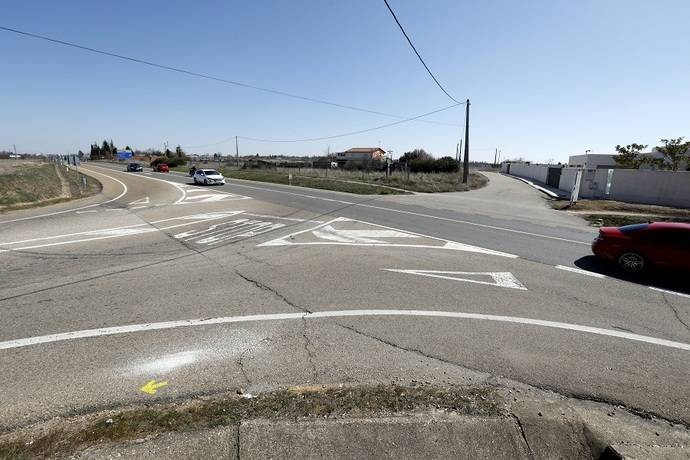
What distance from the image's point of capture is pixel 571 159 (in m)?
60.8

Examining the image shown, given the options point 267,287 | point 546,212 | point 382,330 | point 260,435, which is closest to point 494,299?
point 382,330

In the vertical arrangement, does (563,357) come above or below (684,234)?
below

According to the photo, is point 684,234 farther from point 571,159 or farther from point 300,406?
point 571,159

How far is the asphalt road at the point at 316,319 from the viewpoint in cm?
387

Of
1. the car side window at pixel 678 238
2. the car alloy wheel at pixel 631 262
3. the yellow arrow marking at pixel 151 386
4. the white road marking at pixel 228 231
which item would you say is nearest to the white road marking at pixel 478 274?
the car alloy wheel at pixel 631 262

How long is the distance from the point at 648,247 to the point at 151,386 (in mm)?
9667

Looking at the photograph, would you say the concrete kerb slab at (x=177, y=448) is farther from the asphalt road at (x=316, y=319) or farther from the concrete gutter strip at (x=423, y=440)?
the asphalt road at (x=316, y=319)

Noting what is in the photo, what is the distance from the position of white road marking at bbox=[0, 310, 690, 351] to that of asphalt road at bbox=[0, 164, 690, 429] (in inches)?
1.2

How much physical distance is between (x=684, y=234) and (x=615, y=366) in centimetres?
547

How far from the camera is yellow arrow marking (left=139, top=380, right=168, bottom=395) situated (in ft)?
11.9

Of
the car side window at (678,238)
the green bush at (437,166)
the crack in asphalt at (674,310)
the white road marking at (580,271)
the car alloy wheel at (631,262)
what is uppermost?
the green bush at (437,166)

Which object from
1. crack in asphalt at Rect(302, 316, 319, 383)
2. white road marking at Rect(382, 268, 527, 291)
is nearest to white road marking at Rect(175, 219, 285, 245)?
white road marking at Rect(382, 268, 527, 291)

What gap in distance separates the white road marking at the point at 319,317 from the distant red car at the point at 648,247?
3.69m

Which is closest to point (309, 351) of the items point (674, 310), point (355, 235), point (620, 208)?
point (674, 310)
